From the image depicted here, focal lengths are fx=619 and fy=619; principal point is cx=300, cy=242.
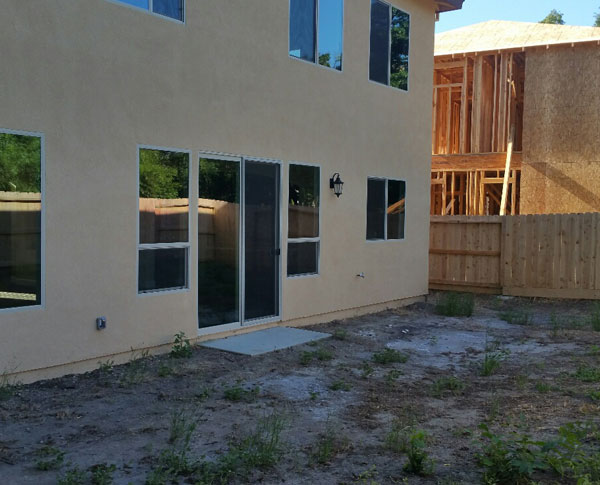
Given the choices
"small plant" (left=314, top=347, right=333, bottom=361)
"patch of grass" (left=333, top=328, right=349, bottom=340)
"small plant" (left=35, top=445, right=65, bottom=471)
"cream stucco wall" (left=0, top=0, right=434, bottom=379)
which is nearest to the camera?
"small plant" (left=35, top=445, right=65, bottom=471)

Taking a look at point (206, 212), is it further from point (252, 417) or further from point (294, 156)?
point (252, 417)

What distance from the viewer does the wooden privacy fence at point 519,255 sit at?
13.8m

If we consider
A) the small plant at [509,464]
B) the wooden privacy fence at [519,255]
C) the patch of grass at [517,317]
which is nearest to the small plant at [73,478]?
the small plant at [509,464]

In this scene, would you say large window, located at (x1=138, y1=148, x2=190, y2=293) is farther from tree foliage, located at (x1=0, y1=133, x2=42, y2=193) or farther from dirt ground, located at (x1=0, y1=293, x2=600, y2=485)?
tree foliage, located at (x1=0, y1=133, x2=42, y2=193)

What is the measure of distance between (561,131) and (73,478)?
1757 centimetres

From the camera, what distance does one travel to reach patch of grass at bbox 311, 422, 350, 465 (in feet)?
14.7

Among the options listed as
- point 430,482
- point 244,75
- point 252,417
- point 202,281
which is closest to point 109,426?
point 252,417

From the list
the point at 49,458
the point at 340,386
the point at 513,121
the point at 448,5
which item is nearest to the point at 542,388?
the point at 340,386

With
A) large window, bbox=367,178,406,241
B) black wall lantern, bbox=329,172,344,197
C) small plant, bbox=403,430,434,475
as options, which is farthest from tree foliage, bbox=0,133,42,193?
large window, bbox=367,178,406,241

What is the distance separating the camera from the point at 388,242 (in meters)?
12.1

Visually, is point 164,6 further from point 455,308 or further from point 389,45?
point 455,308

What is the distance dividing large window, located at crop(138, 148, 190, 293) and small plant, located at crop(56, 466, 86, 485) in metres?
3.42

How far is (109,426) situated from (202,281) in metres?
3.18

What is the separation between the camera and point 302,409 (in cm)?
578
